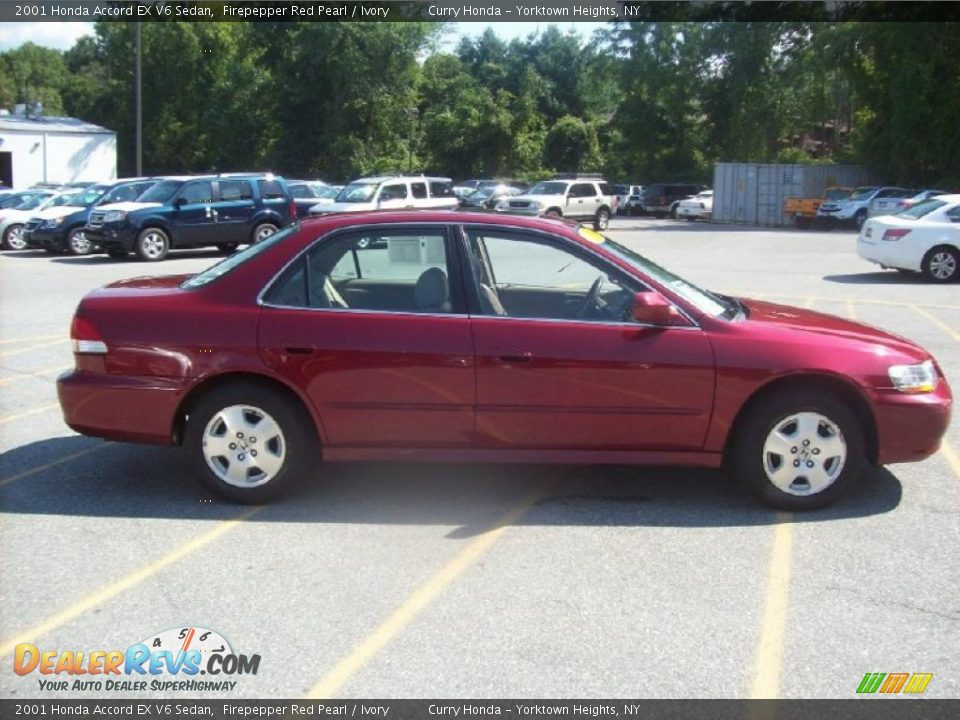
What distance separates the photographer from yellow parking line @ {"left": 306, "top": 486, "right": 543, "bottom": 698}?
3.84m

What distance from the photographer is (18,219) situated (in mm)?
24812

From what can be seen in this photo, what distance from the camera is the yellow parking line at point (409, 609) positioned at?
384cm

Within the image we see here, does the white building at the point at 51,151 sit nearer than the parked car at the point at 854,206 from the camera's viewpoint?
No

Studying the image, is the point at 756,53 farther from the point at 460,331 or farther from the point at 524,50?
the point at 460,331

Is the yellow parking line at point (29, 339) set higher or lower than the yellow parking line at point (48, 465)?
higher

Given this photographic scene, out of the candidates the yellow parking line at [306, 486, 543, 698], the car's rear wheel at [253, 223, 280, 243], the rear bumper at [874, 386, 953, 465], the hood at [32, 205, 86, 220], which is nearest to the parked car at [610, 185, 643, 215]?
the car's rear wheel at [253, 223, 280, 243]

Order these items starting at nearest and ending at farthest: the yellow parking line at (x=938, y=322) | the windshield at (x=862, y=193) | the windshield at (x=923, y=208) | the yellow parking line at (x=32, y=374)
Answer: the yellow parking line at (x=32, y=374), the yellow parking line at (x=938, y=322), the windshield at (x=923, y=208), the windshield at (x=862, y=193)

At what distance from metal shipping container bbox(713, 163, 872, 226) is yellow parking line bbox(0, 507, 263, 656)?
129 ft

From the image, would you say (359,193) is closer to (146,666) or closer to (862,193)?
(862,193)

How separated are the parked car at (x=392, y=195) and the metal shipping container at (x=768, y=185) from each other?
18749 millimetres

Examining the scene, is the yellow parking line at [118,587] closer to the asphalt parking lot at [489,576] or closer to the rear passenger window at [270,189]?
the asphalt parking lot at [489,576]

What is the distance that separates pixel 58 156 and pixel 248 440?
49.8 m

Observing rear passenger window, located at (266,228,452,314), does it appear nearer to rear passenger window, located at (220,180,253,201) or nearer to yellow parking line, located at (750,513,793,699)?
yellow parking line, located at (750,513,793,699)
